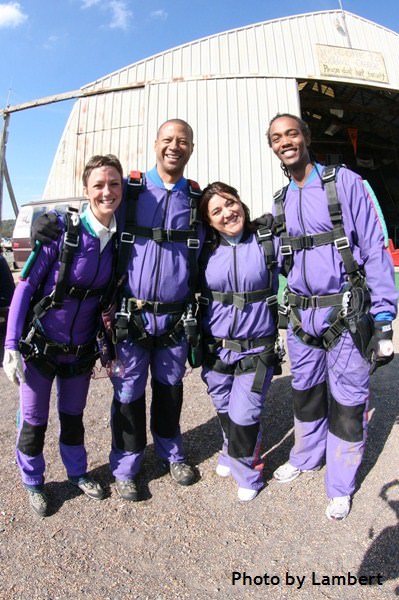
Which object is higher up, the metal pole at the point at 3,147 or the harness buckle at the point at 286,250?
the metal pole at the point at 3,147

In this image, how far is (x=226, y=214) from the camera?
2908mm

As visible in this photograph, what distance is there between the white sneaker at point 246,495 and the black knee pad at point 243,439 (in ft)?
0.81

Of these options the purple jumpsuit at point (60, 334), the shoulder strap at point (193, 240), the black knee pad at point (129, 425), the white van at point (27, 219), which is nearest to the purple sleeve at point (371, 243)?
the shoulder strap at point (193, 240)

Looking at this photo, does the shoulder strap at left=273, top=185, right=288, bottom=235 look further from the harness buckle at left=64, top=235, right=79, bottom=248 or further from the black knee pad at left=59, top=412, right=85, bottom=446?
the black knee pad at left=59, top=412, right=85, bottom=446

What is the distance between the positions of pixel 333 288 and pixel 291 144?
106cm

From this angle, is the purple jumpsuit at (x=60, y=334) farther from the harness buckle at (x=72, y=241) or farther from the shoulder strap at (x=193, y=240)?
the shoulder strap at (x=193, y=240)

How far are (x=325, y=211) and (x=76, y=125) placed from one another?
10.8 metres

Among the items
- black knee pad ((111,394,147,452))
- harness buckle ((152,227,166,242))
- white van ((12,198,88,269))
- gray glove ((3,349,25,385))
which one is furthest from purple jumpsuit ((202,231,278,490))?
white van ((12,198,88,269))

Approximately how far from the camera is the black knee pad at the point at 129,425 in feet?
9.79

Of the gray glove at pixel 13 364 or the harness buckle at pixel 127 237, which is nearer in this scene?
the gray glove at pixel 13 364

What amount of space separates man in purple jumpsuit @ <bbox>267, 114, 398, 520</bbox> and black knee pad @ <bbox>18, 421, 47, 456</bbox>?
1.96 metres

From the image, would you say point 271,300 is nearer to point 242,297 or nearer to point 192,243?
point 242,297

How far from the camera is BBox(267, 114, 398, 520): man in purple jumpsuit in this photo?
268cm

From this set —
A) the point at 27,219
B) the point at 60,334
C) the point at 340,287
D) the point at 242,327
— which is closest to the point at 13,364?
the point at 60,334
